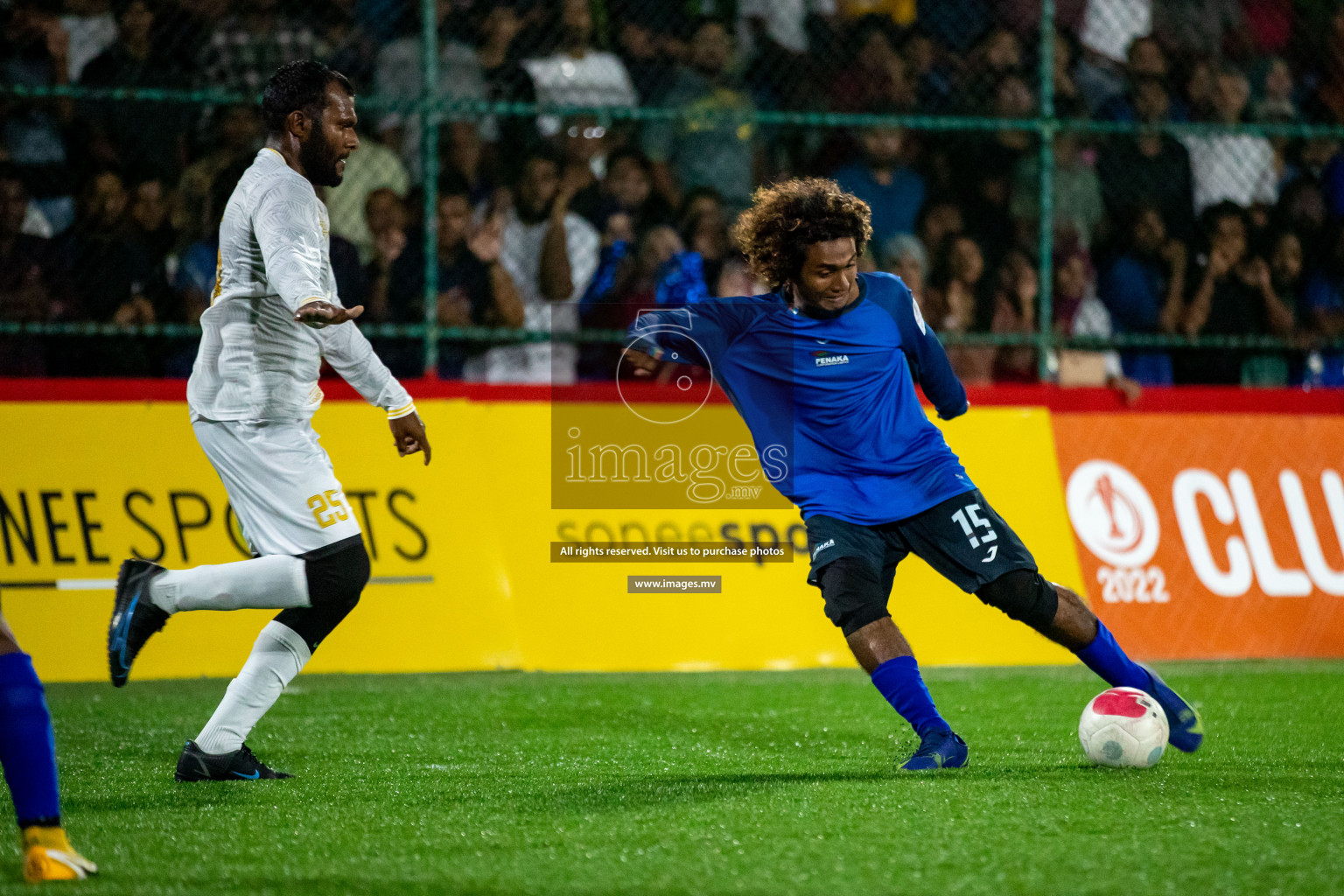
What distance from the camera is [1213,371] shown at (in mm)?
9203

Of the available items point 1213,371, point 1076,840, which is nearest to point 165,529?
point 1076,840

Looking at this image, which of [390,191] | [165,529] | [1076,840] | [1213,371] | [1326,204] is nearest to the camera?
[1076,840]

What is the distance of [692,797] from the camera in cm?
447

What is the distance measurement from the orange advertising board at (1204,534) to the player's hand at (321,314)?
4.70 meters

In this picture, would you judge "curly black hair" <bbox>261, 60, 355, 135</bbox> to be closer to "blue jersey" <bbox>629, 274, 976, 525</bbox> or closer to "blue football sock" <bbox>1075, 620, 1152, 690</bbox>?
"blue jersey" <bbox>629, 274, 976, 525</bbox>

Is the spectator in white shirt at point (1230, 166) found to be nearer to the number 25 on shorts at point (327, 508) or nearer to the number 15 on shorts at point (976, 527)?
the number 15 on shorts at point (976, 527)

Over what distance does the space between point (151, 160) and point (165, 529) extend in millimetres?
2286

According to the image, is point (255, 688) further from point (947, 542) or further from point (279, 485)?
point (947, 542)

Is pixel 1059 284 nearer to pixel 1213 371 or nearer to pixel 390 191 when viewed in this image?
pixel 1213 371

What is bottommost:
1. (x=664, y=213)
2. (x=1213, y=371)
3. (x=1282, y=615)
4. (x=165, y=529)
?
(x=1282, y=615)

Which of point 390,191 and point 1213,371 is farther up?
point 390,191

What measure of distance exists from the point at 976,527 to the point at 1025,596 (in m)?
0.27

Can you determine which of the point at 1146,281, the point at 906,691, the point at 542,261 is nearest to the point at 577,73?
the point at 542,261

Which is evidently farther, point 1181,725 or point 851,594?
point 1181,725
